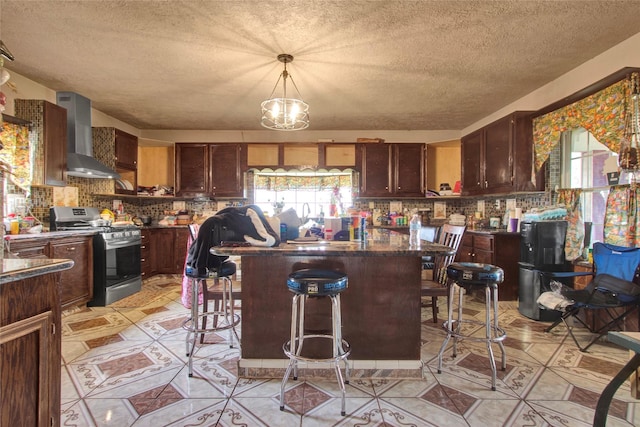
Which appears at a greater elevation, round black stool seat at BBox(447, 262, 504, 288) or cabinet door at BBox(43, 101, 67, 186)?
cabinet door at BBox(43, 101, 67, 186)

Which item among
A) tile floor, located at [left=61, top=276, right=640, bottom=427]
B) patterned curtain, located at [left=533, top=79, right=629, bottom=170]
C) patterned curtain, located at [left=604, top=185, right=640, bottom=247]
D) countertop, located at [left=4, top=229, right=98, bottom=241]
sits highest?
patterned curtain, located at [left=533, top=79, right=629, bottom=170]

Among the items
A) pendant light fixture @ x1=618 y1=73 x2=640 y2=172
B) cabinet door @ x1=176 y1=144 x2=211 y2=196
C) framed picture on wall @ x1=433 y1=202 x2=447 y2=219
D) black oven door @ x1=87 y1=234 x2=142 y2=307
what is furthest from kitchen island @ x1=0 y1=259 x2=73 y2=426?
framed picture on wall @ x1=433 y1=202 x2=447 y2=219

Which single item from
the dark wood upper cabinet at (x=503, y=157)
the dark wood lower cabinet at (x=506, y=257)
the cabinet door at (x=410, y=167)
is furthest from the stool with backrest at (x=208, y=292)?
the cabinet door at (x=410, y=167)

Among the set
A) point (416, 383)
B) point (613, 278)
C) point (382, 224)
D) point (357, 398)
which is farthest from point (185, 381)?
point (382, 224)

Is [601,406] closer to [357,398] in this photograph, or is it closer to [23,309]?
[357,398]

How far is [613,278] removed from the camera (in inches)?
101

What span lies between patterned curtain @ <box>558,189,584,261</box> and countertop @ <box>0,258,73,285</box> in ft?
13.8

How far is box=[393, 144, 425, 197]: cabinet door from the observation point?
559cm

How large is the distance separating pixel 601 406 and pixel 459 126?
5216 mm

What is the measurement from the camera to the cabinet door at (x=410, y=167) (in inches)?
220

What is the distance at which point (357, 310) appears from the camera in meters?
2.18

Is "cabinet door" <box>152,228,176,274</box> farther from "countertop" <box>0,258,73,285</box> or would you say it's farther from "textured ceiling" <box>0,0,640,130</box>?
"countertop" <box>0,258,73,285</box>

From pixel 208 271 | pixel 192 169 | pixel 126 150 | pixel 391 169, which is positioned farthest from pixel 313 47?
pixel 126 150

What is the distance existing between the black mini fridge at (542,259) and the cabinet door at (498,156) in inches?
34.5
